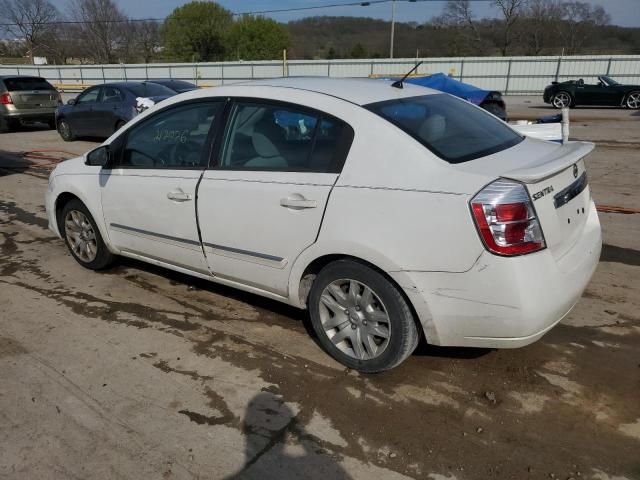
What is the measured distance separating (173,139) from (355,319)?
6.44 ft

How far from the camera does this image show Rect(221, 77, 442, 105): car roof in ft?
10.6

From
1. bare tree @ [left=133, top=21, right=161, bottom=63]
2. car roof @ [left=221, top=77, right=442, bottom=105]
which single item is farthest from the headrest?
bare tree @ [left=133, top=21, right=161, bottom=63]

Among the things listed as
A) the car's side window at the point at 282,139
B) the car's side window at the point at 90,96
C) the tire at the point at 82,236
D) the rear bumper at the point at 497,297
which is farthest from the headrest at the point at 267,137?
the car's side window at the point at 90,96

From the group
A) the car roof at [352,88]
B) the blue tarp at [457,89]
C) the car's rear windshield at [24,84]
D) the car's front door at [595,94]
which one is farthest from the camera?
the car's front door at [595,94]

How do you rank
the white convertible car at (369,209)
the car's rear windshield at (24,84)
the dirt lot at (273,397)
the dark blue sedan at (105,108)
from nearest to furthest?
the dirt lot at (273,397) < the white convertible car at (369,209) < the dark blue sedan at (105,108) < the car's rear windshield at (24,84)

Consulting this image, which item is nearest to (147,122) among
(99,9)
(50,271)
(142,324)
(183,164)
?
(183,164)

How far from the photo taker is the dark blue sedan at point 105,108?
12500 mm

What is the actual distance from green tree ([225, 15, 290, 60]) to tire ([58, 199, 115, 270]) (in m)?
65.3

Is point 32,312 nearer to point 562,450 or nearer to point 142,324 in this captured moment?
point 142,324

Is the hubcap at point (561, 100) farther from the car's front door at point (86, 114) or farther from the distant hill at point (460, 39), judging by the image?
the distant hill at point (460, 39)

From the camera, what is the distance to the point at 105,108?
1295 cm

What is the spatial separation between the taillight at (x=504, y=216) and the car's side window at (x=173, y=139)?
6.38 ft

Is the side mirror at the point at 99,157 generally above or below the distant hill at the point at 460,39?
below

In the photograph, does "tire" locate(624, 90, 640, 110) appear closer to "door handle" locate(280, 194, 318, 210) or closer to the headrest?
the headrest
